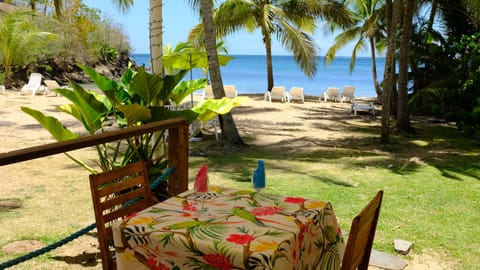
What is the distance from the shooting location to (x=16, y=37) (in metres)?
20.5

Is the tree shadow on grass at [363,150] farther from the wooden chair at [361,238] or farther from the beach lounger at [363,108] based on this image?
the wooden chair at [361,238]

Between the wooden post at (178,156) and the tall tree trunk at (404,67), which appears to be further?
the tall tree trunk at (404,67)

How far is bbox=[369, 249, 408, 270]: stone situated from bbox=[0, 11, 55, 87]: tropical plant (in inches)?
760

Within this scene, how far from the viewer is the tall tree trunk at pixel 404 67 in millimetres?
10766

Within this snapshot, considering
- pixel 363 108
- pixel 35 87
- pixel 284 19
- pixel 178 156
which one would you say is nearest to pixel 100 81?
pixel 178 156

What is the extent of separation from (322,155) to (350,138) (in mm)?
2344

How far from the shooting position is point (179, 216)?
2.28 metres

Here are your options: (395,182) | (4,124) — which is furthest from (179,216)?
(4,124)

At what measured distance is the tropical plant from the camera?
65.5 feet

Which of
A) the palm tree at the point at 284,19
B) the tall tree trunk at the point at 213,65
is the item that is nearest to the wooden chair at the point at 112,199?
the tall tree trunk at the point at 213,65

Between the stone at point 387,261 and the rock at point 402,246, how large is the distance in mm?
144

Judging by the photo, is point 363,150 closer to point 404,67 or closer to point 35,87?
point 404,67

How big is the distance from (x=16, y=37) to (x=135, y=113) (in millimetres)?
19751

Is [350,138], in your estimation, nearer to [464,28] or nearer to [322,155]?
[322,155]
